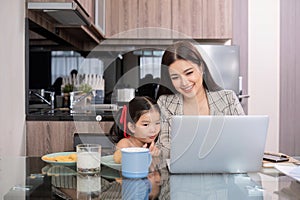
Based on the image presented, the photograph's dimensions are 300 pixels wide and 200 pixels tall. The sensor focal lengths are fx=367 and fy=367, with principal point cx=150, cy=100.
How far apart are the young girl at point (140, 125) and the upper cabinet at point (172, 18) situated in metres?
2.18

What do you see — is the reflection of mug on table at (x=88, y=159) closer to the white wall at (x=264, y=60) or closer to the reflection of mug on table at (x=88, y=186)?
the reflection of mug on table at (x=88, y=186)

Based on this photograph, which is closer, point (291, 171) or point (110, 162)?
point (291, 171)

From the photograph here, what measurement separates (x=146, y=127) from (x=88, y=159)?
0.99ft

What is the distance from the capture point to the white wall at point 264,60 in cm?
361

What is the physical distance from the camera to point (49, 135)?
2127mm

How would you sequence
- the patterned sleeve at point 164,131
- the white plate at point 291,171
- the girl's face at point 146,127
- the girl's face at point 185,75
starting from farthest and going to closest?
the girl's face at point 185,75 < the patterned sleeve at point 164,131 < the girl's face at point 146,127 < the white plate at point 291,171

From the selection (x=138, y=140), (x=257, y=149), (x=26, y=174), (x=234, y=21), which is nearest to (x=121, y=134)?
(x=138, y=140)

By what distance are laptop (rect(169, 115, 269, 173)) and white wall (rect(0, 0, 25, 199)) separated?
0.88 meters

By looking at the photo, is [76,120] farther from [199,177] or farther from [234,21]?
[234,21]

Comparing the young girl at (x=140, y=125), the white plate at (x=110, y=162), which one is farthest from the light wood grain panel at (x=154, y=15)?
the white plate at (x=110, y=162)

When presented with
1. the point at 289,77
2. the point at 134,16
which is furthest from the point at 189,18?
the point at 289,77

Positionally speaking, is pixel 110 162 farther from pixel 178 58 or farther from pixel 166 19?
pixel 166 19

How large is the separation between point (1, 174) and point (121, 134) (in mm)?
500

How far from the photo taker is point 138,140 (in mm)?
1329
